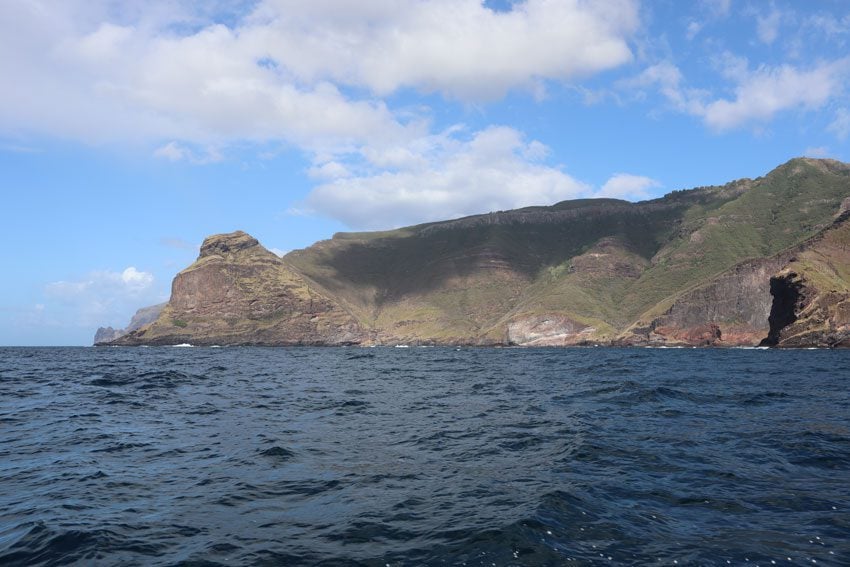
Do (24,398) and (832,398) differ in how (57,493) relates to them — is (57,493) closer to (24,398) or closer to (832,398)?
(24,398)

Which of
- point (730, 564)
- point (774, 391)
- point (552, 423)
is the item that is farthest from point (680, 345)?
point (730, 564)

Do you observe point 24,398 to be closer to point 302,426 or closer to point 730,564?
point 302,426

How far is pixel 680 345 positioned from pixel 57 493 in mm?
193644

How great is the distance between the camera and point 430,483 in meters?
14.4

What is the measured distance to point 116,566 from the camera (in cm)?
943

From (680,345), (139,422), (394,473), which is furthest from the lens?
(680,345)

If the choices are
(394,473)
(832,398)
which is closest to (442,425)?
(394,473)

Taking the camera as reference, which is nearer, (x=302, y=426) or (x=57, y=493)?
(x=57, y=493)

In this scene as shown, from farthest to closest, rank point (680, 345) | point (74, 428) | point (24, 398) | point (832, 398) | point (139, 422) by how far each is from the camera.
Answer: point (680, 345)
point (24, 398)
point (832, 398)
point (139, 422)
point (74, 428)

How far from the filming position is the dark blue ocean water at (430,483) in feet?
32.8

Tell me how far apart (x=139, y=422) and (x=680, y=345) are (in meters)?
187

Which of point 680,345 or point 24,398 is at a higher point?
point 24,398

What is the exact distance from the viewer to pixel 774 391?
106 ft

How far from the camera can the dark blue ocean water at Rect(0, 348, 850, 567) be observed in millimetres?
9984
